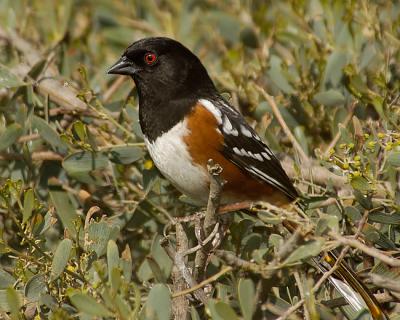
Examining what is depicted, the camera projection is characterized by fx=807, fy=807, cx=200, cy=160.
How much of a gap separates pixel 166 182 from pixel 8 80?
767 millimetres

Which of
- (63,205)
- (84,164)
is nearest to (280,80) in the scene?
(84,164)

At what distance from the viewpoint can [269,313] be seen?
2299mm

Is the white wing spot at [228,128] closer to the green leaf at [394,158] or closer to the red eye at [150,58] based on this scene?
the red eye at [150,58]

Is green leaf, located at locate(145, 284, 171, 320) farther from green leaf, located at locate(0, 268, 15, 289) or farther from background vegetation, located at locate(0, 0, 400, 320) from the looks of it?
green leaf, located at locate(0, 268, 15, 289)

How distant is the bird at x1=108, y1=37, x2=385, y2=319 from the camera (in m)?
2.88

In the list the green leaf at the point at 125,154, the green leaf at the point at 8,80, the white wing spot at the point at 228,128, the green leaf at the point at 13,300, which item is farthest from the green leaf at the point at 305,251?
the green leaf at the point at 8,80

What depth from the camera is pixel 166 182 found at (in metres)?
Result: 3.23

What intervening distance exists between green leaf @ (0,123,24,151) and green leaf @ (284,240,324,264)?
1496mm

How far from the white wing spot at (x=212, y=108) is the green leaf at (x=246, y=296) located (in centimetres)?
113

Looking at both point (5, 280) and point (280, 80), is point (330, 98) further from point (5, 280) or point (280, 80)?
point (5, 280)

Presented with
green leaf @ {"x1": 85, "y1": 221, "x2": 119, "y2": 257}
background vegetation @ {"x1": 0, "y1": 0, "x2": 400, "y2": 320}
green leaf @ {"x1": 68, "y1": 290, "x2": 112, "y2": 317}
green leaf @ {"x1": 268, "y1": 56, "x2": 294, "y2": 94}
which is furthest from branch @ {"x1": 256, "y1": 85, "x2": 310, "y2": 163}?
green leaf @ {"x1": 68, "y1": 290, "x2": 112, "y2": 317}

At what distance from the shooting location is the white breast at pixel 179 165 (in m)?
2.86

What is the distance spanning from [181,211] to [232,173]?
349mm

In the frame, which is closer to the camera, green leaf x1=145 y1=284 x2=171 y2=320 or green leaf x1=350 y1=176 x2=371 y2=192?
green leaf x1=145 y1=284 x2=171 y2=320
